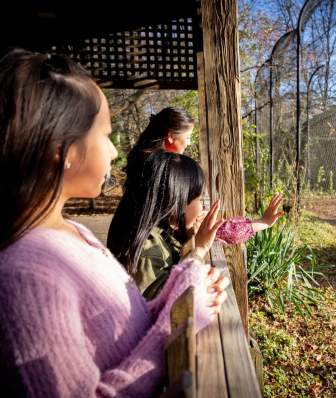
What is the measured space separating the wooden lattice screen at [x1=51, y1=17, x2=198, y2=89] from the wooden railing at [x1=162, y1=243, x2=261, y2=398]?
8.55 ft

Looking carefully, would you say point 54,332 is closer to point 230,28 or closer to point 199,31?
point 230,28

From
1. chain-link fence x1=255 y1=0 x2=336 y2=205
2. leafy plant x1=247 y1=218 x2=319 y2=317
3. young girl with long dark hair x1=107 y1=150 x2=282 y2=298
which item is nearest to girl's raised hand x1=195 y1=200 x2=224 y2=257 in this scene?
young girl with long dark hair x1=107 y1=150 x2=282 y2=298

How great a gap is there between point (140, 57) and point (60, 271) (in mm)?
3118

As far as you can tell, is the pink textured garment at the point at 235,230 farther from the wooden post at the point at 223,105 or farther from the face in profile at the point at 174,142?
the face in profile at the point at 174,142

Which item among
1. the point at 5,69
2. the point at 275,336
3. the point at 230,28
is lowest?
the point at 275,336

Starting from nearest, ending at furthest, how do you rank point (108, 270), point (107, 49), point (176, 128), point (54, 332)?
1. point (54, 332)
2. point (108, 270)
3. point (176, 128)
4. point (107, 49)

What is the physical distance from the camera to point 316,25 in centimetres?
757

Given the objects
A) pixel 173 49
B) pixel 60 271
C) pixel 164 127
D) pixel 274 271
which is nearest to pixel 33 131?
pixel 60 271

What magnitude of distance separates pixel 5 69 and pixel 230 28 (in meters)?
1.67

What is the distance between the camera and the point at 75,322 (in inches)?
24.6

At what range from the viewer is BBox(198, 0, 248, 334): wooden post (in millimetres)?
1989

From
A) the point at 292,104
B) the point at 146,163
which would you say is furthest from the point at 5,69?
the point at 292,104

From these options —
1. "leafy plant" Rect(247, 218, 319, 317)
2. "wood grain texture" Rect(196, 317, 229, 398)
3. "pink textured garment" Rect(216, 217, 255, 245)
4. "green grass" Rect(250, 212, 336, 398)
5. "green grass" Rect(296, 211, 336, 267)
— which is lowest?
"green grass" Rect(250, 212, 336, 398)

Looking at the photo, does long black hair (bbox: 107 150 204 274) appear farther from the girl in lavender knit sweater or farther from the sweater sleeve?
the sweater sleeve
